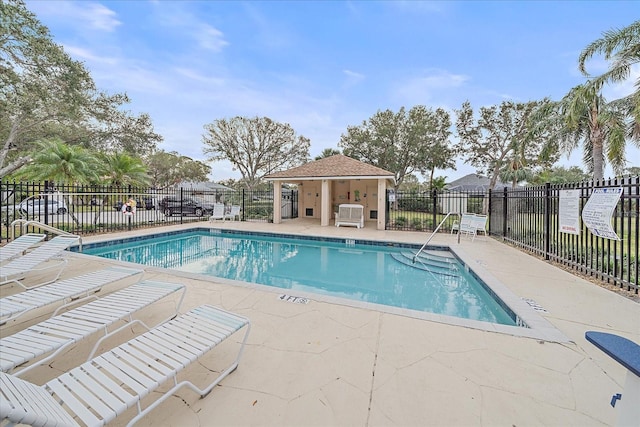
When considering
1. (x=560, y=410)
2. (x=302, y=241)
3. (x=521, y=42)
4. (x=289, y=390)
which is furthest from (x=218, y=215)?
(x=521, y=42)

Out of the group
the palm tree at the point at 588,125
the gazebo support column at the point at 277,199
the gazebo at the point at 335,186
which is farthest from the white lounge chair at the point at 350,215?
the palm tree at the point at 588,125

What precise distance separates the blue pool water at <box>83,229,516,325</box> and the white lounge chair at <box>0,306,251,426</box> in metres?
3.65

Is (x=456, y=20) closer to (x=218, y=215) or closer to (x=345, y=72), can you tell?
(x=345, y=72)

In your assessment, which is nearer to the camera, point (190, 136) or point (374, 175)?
point (374, 175)

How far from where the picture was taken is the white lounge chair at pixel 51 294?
2.84 meters

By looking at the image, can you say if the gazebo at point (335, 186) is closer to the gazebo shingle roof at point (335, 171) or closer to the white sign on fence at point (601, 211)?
the gazebo shingle roof at point (335, 171)

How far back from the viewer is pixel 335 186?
18.8 metres

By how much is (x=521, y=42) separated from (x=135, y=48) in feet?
54.7

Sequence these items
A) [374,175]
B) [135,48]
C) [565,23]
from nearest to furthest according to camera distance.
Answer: [565,23] < [135,48] < [374,175]

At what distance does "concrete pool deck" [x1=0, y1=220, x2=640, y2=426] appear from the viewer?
80.7 inches

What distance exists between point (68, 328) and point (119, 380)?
3.55ft

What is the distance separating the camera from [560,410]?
2.10 m

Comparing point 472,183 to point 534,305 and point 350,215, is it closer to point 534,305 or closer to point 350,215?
point 350,215

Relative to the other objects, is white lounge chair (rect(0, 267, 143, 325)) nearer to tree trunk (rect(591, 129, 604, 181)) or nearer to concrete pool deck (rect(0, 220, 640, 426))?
concrete pool deck (rect(0, 220, 640, 426))
